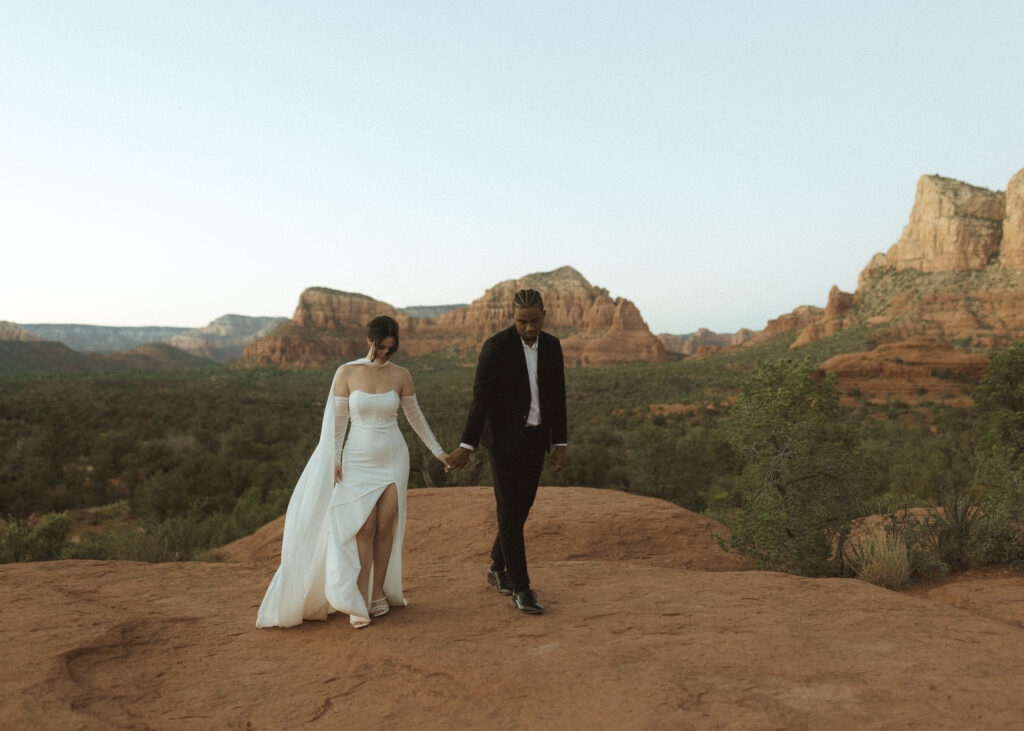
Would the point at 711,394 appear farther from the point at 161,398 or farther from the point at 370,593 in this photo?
the point at 370,593

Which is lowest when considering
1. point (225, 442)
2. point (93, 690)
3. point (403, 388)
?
point (225, 442)

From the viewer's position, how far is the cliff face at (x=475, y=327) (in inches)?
3755

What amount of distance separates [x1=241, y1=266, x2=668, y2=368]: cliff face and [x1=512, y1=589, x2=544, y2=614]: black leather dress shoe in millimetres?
86301

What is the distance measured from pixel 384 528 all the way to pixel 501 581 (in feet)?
3.26

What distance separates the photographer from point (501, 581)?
4.53 metres

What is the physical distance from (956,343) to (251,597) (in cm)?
5698

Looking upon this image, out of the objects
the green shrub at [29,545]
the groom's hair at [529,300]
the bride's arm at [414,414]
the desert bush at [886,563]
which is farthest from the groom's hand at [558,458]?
the green shrub at [29,545]

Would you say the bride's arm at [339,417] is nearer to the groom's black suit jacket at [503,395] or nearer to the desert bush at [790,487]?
the groom's black suit jacket at [503,395]

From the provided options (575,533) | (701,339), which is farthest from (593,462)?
(701,339)

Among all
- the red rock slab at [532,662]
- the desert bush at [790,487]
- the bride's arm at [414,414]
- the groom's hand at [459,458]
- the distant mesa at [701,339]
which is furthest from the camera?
the distant mesa at [701,339]

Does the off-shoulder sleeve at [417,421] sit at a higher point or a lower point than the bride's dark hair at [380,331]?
lower

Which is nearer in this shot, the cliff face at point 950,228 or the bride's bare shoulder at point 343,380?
the bride's bare shoulder at point 343,380

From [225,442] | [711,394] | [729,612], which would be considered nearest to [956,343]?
[711,394]

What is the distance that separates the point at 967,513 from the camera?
5965mm
